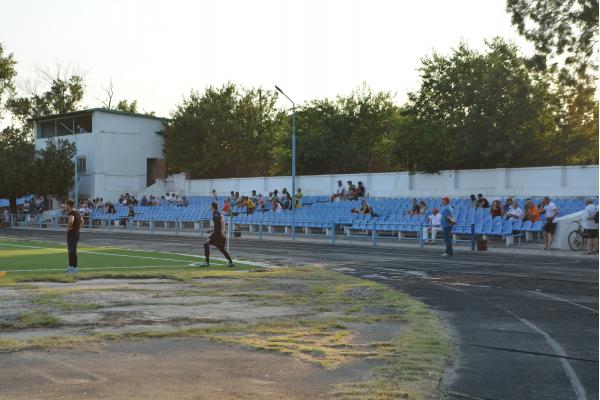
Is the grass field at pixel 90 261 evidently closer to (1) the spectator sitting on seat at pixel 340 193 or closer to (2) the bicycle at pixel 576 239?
(2) the bicycle at pixel 576 239

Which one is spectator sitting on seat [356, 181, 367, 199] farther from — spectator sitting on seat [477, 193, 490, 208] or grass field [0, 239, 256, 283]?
grass field [0, 239, 256, 283]

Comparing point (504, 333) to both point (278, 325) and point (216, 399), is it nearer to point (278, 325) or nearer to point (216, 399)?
point (278, 325)

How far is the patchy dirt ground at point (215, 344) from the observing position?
256 inches

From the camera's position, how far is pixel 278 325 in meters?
9.92

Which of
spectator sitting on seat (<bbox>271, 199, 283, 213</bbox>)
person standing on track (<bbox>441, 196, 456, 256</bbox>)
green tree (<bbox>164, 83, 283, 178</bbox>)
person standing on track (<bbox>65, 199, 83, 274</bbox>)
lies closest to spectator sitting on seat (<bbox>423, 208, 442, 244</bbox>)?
person standing on track (<bbox>441, 196, 456, 256</bbox>)

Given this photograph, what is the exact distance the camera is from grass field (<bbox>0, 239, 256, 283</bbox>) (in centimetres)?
1817

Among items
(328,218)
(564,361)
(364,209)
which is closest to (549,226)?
(364,209)

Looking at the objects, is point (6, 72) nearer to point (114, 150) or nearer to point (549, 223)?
point (114, 150)

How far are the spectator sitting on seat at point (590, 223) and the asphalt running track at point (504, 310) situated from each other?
1.69 meters

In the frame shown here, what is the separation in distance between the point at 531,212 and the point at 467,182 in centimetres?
921

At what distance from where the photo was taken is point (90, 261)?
22.0m

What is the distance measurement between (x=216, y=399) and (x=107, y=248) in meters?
23.2

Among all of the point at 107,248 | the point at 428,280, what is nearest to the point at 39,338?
the point at 428,280

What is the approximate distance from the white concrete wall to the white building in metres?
15.6
